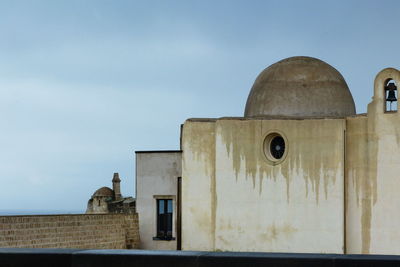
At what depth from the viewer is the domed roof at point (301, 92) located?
2111cm

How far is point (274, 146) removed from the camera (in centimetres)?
2028

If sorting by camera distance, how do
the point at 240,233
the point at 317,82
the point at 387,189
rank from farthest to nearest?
1. the point at 317,82
2. the point at 240,233
3. the point at 387,189

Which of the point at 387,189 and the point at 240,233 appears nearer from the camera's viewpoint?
the point at 387,189

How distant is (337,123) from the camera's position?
19453 mm

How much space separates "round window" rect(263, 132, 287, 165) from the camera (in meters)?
20.1

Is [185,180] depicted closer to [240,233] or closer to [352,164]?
[240,233]

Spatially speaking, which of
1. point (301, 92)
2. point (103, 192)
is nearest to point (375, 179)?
point (301, 92)

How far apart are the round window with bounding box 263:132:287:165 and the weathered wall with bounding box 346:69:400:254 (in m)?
1.88

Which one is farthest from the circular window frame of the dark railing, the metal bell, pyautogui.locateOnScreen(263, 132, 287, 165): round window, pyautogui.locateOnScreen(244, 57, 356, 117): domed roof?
the dark railing

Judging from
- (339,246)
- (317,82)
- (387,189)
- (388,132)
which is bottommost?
(339,246)

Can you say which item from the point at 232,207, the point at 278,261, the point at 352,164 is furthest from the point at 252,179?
the point at 278,261

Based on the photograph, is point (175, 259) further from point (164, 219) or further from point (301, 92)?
point (164, 219)

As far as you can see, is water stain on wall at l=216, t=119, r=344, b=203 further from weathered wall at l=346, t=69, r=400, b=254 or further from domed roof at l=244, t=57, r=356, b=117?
domed roof at l=244, t=57, r=356, b=117

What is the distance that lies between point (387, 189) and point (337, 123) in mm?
2248
